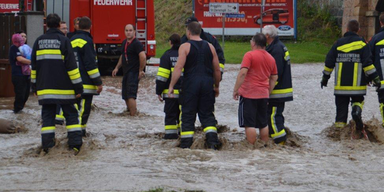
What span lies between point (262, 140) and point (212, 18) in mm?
26354

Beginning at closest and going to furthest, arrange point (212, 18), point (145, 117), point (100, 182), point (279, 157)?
point (100, 182) → point (279, 157) → point (145, 117) → point (212, 18)

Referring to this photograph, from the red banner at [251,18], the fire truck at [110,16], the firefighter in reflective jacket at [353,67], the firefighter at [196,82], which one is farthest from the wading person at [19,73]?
the red banner at [251,18]

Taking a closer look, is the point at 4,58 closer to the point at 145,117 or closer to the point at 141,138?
the point at 145,117

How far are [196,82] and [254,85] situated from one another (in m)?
0.79

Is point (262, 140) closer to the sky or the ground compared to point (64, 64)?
closer to the ground

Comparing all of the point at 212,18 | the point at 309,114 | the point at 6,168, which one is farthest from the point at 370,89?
the point at 212,18

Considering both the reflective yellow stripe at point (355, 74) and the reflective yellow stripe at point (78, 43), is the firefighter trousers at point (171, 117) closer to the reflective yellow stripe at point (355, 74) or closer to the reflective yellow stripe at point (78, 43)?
the reflective yellow stripe at point (78, 43)

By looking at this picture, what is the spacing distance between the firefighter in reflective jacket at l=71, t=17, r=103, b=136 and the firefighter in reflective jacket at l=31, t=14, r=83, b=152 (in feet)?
2.11

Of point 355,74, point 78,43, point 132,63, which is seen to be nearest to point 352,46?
point 355,74

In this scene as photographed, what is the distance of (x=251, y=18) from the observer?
35312 mm

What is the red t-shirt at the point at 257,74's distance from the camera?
9.15 meters

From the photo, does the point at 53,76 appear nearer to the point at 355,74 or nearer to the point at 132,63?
the point at 132,63

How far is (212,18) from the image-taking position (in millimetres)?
35438

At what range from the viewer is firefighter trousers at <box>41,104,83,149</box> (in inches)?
349
